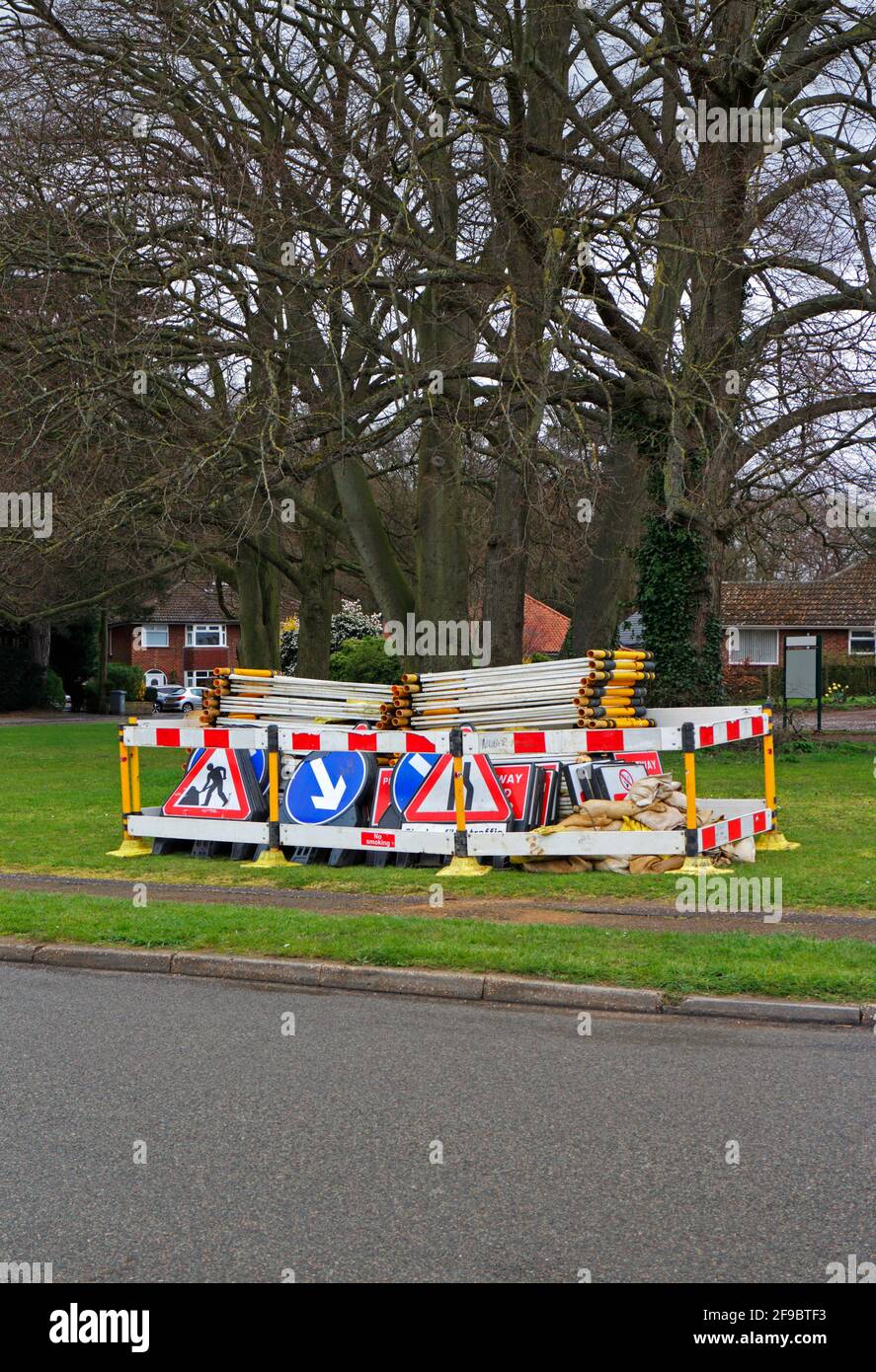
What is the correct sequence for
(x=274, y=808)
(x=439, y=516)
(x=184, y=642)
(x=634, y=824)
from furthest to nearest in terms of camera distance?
(x=184, y=642), (x=439, y=516), (x=274, y=808), (x=634, y=824)

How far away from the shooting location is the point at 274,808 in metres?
12.7

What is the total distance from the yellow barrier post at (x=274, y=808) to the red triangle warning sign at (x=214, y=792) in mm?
421

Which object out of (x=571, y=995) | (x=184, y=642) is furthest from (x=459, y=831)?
(x=184, y=642)

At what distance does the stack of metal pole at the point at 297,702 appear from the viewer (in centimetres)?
1388

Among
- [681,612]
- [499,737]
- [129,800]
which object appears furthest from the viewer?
[681,612]

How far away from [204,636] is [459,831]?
212 feet

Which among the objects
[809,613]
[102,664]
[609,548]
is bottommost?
[102,664]

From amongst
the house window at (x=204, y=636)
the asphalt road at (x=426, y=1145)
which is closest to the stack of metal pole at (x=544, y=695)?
the asphalt road at (x=426, y=1145)

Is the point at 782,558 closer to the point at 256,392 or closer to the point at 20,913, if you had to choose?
the point at 256,392

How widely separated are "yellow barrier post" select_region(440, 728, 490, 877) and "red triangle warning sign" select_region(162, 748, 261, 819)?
2.28 metres

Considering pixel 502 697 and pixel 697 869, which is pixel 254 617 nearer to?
pixel 502 697

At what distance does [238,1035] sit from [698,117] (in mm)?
16229

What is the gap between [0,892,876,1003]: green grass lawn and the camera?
7867 mm

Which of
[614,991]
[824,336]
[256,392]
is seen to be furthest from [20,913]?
[824,336]
